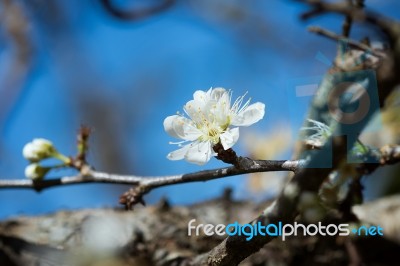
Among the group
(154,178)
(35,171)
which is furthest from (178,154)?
(35,171)

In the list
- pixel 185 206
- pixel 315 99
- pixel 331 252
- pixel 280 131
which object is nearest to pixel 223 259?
pixel 315 99

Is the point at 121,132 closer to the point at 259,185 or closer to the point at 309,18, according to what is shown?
the point at 259,185

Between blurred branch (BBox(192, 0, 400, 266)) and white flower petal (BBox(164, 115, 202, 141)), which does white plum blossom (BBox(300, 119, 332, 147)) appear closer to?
blurred branch (BBox(192, 0, 400, 266))

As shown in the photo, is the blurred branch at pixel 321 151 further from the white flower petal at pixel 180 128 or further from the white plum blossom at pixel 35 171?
the white plum blossom at pixel 35 171

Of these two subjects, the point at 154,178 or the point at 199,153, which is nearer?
the point at 199,153

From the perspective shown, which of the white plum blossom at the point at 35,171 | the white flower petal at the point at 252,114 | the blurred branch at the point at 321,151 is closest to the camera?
the blurred branch at the point at 321,151

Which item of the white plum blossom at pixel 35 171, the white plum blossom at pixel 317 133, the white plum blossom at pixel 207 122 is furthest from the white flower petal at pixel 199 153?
the white plum blossom at pixel 35 171

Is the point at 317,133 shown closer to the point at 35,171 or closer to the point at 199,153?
the point at 199,153

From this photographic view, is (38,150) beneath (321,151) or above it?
above
